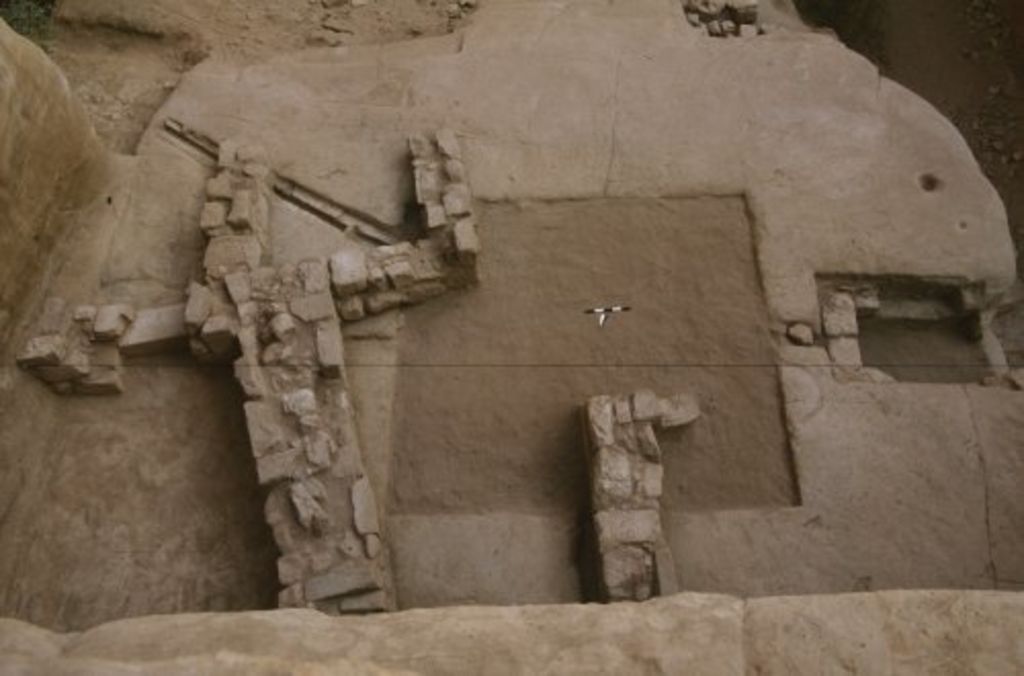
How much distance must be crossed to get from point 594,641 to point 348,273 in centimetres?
337

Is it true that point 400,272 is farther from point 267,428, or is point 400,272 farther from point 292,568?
point 292,568

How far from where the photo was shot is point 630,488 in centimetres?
480

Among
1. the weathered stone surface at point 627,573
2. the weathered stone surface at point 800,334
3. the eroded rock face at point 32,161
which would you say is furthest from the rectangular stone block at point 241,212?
the weathered stone surface at point 800,334

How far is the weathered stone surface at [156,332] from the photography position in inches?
212

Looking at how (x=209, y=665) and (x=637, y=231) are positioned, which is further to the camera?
(x=637, y=231)

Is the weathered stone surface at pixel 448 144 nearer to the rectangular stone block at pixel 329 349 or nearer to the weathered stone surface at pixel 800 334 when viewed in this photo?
the rectangular stone block at pixel 329 349

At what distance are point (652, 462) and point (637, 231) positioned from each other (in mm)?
1761

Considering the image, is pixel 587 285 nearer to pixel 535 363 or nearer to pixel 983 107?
pixel 535 363

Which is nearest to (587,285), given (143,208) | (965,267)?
(965,267)

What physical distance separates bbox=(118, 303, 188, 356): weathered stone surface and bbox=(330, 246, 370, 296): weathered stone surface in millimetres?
1000

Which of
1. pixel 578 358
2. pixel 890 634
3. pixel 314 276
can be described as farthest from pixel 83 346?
pixel 890 634

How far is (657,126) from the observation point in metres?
6.22

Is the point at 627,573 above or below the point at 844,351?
below

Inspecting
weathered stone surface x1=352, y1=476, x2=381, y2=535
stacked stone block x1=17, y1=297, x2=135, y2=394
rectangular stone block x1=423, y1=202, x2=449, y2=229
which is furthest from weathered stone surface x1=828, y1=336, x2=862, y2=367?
stacked stone block x1=17, y1=297, x2=135, y2=394
